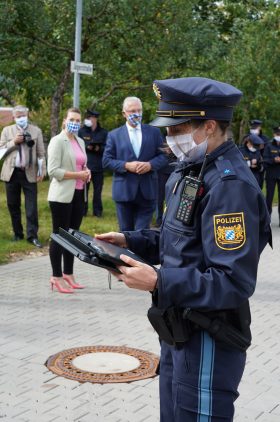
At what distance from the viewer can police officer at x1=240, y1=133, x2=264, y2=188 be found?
543 inches

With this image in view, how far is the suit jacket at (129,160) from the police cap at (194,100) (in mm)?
5045

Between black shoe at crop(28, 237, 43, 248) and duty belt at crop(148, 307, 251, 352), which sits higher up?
duty belt at crop(148, 307, 251, 352)

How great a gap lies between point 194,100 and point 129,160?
5319 millimetres

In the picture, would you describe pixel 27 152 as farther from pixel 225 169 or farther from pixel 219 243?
pixel 219 243

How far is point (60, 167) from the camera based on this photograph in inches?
299

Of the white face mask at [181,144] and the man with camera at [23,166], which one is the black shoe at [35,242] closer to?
the man with camera at [23,166]

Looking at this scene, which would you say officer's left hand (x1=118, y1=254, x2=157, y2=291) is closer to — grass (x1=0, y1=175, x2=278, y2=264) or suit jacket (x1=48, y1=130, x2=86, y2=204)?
suit jacket (x1=48, y1=130, x2=86, y2=204)

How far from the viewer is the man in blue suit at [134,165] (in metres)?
7.87

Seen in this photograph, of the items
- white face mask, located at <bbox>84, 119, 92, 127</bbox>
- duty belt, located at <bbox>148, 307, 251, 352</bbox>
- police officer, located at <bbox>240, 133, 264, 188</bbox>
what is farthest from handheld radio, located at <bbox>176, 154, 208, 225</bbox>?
police officer, located at <bbox>240, 133, 264, 188</bbox>

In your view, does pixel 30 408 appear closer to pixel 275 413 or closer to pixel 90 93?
pixel 275 413

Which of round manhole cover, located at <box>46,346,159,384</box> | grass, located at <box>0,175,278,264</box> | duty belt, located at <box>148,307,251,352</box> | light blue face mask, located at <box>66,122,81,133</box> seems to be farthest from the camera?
grass, located at <box>0,175,278,264</box>

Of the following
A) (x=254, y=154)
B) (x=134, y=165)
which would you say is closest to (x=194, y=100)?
(x=134, y=165)

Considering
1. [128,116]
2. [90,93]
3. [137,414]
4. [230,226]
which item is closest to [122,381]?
[137,414]

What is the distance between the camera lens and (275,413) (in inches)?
176
